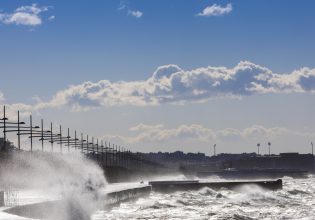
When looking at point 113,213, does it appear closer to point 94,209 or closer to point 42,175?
point 94,209

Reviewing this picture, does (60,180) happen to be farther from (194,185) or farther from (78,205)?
(194,185)

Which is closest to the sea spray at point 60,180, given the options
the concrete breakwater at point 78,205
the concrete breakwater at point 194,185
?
the concrete breakwater at point 78,205

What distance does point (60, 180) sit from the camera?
67.2 m

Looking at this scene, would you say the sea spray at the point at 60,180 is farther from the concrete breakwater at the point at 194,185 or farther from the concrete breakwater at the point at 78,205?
the concrete breakwater at the point at 194,185

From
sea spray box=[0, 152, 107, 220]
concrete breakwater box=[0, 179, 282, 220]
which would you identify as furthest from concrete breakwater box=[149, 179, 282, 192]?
sea spray box=[0, 152, 107, 220]

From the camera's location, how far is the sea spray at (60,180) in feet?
128

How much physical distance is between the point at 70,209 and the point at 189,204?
91.4 feet

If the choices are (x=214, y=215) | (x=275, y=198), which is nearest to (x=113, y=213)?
(x=214, y=215)

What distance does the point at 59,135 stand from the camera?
8956 cm

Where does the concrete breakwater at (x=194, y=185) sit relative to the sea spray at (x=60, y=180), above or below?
below

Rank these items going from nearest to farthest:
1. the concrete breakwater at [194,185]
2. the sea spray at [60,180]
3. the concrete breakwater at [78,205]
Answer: the concrete breakwater at [78,205]
the sea spray at [60,180]
the concrete breakwater at [194,185]

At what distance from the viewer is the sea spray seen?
3894 centimetres

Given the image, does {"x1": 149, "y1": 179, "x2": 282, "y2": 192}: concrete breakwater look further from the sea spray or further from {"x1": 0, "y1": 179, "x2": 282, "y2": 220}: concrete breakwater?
the sea spray

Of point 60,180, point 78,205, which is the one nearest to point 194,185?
point 60,180
